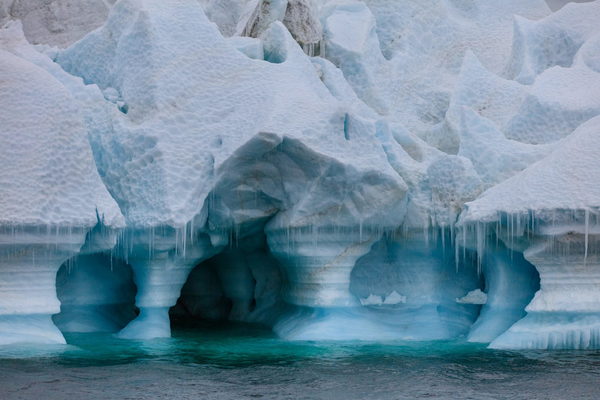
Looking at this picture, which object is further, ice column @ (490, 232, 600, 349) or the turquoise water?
ice column @ (490, 232, 600, 349)

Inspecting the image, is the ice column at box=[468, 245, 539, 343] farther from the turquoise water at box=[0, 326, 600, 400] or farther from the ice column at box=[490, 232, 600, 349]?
the ice column at box=[490, 232, 600, 349]

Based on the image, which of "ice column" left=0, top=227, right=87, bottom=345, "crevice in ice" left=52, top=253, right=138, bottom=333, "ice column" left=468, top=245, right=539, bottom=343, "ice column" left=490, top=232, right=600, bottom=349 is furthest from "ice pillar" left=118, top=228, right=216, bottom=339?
"ice column" left=490, top=232, right=600, bottom=349

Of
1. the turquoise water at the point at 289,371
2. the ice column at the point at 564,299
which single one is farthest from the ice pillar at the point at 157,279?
the ice column at the point at 564,299

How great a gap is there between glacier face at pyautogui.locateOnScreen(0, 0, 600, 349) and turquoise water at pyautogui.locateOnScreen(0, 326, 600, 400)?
818 mm

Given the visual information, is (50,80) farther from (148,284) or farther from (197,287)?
(197,287)

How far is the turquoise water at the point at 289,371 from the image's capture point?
30.7 feet

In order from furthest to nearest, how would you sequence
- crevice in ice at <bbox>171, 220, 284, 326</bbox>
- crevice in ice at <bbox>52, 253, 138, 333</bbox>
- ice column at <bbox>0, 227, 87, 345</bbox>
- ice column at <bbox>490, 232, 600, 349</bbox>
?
crevice in ice at <bbox>171, 220, 284, 326</bbox> → crevice in ice at <bbox>52, 253, 138, 333</bbox> → ice column at <bbox>490, 232, 600, 349</bbox> → ice column at <bbox>0, 227, 87, 345</bbox>

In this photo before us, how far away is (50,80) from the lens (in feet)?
42.6

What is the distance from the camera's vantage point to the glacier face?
1231cm

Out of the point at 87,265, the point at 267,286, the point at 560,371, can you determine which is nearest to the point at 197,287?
the point at 267,286

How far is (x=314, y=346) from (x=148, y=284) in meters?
2.56

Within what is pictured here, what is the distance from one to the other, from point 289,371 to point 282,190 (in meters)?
3.66

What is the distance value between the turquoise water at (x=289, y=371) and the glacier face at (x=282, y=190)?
818 millimetres

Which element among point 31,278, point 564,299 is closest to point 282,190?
point 31,278
